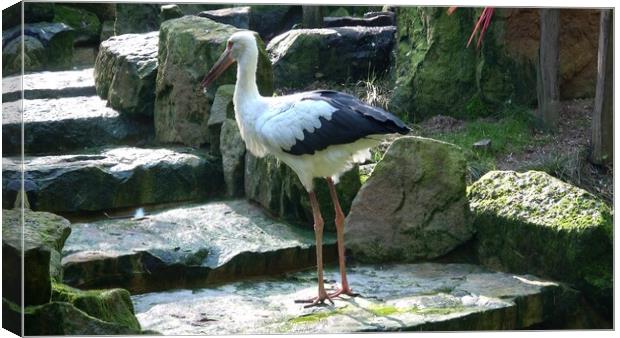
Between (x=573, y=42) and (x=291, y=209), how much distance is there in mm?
2762

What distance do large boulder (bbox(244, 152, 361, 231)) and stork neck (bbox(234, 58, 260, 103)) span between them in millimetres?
1064

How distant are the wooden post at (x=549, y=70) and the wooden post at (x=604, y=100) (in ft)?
2.45

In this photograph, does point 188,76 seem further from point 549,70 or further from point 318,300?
point 318,300

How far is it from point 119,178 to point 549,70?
139 inches

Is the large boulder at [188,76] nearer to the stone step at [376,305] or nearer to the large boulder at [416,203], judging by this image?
the large boulder at [416,203]

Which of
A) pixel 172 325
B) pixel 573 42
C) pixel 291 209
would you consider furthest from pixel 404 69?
pixel 172 325

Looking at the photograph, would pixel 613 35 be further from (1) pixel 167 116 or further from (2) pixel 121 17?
(2) pixel 121 17

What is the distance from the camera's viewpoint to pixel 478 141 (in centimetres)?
1009

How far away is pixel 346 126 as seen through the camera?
774 cm

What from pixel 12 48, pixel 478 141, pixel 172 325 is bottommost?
pixel 172 325

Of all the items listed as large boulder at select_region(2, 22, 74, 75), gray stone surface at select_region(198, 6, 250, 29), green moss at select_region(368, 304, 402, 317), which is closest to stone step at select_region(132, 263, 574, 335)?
green moss at select_region(368, 304, 402, 317)

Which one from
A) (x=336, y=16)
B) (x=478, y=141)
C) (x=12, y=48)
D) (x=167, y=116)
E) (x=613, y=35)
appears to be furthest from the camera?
(x=336, y=16)

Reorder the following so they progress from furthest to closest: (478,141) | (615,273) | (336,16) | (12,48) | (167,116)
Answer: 1. (336,16)
2. (167,116)
3. (478,141)
4. (615,273)
5. (12,48)

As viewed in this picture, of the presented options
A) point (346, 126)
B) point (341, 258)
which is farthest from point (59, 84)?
point (346, 126)
